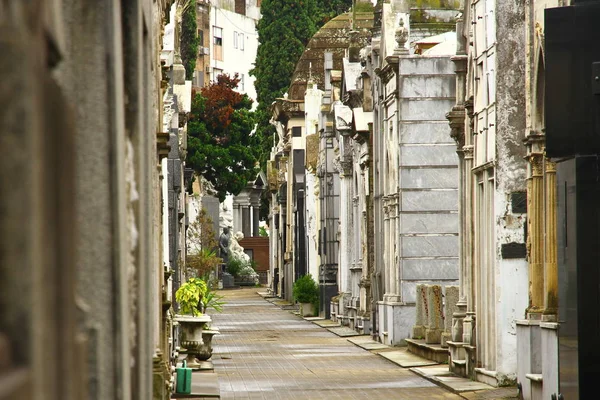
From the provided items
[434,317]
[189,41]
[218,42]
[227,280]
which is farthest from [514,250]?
[218,42]

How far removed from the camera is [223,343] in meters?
34.9

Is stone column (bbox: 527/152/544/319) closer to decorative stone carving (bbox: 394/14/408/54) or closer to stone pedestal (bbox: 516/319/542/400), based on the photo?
stone pedestal (bbox: 516/319/542/400)

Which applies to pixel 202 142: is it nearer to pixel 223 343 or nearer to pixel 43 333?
pixel 223 343

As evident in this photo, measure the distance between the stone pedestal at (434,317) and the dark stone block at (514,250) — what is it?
24.6 feet

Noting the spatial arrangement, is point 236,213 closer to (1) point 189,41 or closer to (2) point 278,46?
(2) point 278,46

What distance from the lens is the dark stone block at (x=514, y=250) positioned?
2033 centimetres

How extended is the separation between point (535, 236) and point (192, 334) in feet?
31.5

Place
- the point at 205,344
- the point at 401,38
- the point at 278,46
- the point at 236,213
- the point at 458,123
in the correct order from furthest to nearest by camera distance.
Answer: the point at 236,213 < the point at 278,46 < the point at 401,38 < the point at 205,344 < the point at 458,123

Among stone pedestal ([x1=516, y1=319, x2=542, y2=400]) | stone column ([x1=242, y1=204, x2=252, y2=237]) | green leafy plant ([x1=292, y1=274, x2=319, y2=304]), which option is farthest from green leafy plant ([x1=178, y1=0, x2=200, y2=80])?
stone pedestal ([x1=516, y1=319, x2=542, y2=400])

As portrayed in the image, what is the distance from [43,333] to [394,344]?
2959 cm

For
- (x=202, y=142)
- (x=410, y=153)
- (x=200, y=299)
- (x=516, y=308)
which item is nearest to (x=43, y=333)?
(x=516, y=308)


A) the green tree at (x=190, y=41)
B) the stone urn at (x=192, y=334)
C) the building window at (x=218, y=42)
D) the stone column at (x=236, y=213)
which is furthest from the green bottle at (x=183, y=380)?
the building window at (x=218, y=42)

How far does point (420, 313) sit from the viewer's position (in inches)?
1180

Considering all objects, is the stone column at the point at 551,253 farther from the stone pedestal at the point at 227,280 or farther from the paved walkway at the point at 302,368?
the stone pedestal at the point at 227,280
